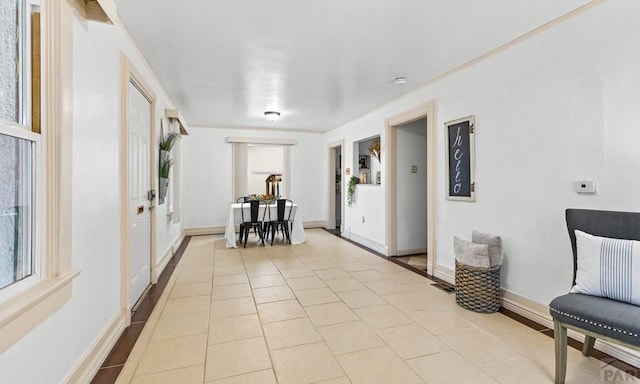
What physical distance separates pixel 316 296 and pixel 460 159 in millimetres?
2176

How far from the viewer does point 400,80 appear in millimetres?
Result: 3670

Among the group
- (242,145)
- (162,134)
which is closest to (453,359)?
(162,134)

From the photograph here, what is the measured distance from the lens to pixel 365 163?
6.55 meters

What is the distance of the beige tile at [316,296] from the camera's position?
2.99m

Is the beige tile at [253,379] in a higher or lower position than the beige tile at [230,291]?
lower

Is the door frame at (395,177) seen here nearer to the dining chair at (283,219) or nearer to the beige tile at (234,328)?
the dining chair at (283,219)

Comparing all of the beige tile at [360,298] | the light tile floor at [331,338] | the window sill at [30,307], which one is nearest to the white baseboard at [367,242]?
the light tile floor at [331,338]

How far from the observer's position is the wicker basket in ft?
8.90

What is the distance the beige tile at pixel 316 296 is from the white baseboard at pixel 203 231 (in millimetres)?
4154

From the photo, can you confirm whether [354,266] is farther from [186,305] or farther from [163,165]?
[163,165]

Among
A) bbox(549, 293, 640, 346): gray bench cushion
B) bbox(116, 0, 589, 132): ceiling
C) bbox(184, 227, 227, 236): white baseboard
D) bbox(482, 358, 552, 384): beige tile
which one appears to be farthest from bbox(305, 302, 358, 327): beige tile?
bbox(184, 227, 227, 236): white baseboard

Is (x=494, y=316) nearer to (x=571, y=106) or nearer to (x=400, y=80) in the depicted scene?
(x=571, y=106)

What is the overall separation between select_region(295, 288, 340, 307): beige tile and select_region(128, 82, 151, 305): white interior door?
1574 mm

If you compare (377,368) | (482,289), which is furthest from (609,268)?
(377,368)
